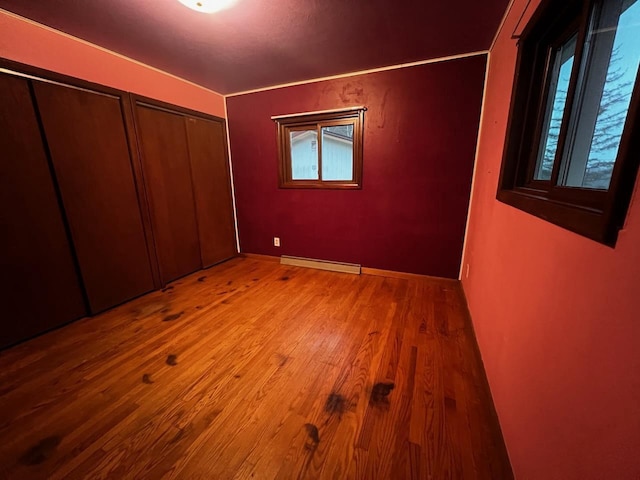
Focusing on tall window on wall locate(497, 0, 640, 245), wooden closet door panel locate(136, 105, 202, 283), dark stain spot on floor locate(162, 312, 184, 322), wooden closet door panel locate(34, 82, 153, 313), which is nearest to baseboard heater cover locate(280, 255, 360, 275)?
wooden closet door panel locate(136, 105, 202, 283)

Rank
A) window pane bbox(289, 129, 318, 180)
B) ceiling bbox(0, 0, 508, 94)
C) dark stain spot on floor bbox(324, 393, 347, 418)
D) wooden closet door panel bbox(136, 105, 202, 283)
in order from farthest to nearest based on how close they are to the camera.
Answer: window pane bbox(289, 129, 318, 180), wooden closet door panel bbox(136, 105, 202, 283), ceiling bbox(0, 0, 508, 94), dark stain spot on floor bbox(324, 393, 347, 418)

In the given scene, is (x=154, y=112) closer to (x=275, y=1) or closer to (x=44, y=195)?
(x=44, y=195)

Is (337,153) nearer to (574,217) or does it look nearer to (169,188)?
(169,188)

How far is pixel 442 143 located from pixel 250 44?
6.56 ft

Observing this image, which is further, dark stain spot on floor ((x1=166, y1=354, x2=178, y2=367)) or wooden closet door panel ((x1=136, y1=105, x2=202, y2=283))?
wooden closet door panel ((x1=136, y1=105, x2=202, y2=283))

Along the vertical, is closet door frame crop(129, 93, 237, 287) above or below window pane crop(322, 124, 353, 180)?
above

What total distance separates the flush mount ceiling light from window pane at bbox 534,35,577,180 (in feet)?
6.24

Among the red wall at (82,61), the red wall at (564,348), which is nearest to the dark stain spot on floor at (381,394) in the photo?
the red wall at (564,348)

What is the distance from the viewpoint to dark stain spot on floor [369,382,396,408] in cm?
128

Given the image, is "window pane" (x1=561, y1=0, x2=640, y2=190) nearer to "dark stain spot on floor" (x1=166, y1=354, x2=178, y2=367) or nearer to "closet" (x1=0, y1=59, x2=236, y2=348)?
"dark stain spot on floor" (x1=166, y1=354, x2=178, y2=367)

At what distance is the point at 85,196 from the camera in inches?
79.1

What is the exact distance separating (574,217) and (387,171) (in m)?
2.09

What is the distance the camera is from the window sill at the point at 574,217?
56 cm

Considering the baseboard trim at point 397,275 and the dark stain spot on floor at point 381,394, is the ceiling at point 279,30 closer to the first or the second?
the baseboard trim at point 397,275
